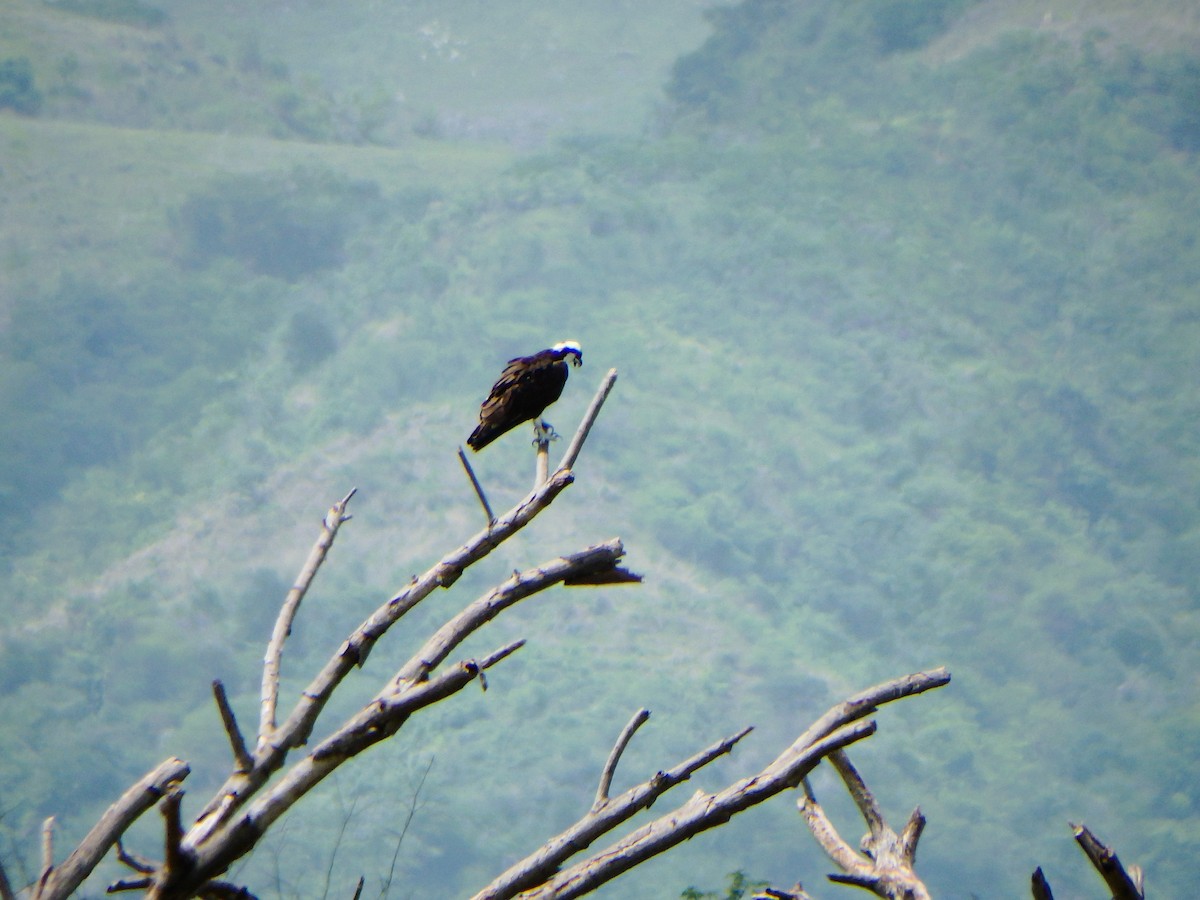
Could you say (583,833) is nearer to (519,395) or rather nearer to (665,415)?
(519,395)

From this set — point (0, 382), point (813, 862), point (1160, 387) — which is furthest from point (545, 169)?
point (813, 862)

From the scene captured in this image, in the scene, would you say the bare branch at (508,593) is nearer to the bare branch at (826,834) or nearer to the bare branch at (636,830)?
the bare branch at (636,830)

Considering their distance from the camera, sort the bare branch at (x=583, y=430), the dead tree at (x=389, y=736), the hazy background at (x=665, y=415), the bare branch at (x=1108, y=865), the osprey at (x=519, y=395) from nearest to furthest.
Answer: the bare branch at (x=1108, y=865) → the dead tree at (x=389, y=736) → the bare branch at (x=583, y=430) → the osprey at (x=519, y=395) → the hazy background at (x=665, y=415)

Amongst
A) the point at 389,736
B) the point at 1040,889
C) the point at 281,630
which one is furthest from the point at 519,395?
the point at 1040,889

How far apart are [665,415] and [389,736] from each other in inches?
1100

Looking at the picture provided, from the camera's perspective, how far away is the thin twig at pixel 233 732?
5.82 ft

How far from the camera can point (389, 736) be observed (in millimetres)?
1848

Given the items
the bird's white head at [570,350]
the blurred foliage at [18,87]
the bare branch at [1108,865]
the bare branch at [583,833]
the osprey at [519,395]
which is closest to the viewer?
the bare branch at [1108,865]

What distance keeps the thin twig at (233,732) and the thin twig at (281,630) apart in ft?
0.11

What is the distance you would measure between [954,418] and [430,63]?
A: 24.4m

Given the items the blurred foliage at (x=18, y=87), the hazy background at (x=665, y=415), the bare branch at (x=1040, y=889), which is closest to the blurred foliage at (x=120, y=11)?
the hazy background at (x=665, y=415)

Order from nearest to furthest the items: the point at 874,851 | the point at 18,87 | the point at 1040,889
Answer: the point at 1040,889 → the point at 874,851 → the point at 18,87

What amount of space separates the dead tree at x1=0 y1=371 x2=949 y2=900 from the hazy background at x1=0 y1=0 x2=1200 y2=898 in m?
20.9

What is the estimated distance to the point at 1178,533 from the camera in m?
29.1
